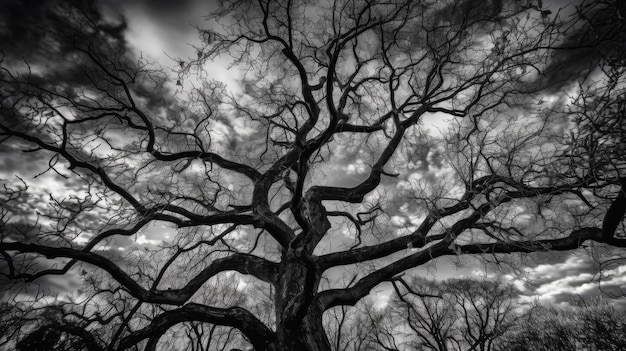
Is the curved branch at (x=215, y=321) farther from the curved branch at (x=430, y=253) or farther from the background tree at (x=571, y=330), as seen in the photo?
the background tree at (x=571, y=330)

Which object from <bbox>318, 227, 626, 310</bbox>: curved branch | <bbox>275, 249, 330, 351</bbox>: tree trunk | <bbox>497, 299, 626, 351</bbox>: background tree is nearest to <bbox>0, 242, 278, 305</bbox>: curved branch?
<bbox>275, 249, 330, 351</bbox>: tree trunk

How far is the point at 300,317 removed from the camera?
348 cm

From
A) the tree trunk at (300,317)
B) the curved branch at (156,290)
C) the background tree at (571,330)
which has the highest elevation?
the curved branch at (156,290)

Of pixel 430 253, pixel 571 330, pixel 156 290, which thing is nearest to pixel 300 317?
pixel 430 253

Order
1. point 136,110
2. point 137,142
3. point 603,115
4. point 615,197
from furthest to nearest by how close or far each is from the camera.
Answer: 1. point 137,142
2. point 136,110
3. point 615,197
4. point 603,115

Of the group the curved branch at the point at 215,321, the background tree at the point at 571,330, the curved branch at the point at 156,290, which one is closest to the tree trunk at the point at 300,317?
the curved branch at the point at 215,321

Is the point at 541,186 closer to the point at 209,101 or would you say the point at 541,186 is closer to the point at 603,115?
the point at 603,115

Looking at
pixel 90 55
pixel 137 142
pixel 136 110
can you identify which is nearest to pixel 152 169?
pixel 137 142

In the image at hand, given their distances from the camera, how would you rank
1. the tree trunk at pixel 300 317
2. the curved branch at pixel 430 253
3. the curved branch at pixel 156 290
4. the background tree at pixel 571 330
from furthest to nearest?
the background tree at pixel 571 330, the curved branch at pixel 430 253, the curved branch at pixel 156 290, the tree trunk at pixel 300 317

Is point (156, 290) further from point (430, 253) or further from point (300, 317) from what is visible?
point (430, 253)

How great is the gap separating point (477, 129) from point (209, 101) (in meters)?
6.23

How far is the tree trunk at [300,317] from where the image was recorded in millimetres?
3266

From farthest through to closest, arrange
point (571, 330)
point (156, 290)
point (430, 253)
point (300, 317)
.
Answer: point (571, 330)
point (156, 290)
point (430, 253)
point (300, 317)

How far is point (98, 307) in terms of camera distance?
5977 mm
